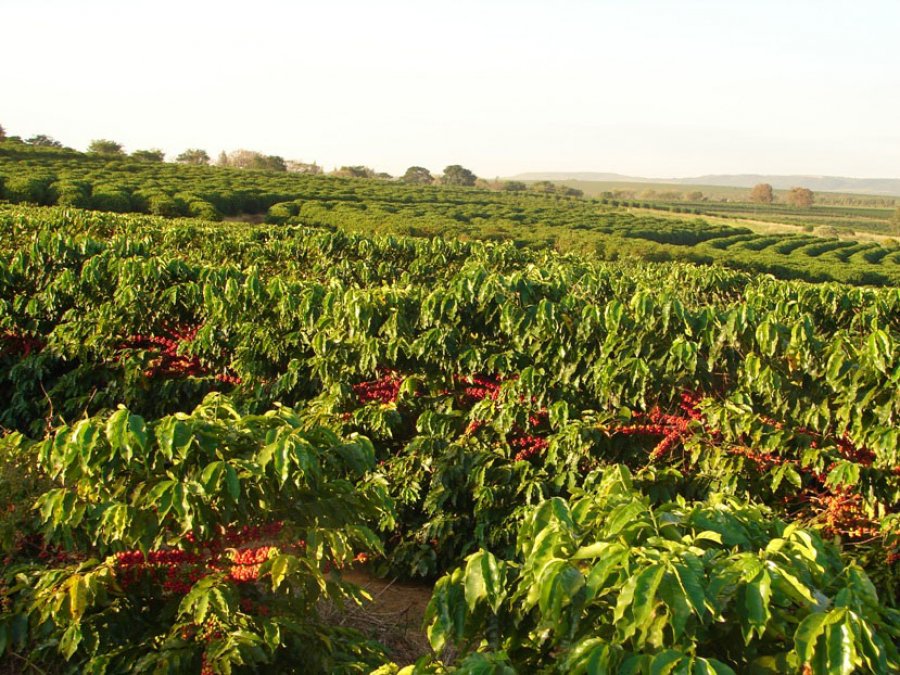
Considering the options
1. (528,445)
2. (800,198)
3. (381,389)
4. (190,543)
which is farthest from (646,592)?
(800,198)

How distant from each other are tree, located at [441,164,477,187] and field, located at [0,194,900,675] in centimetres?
8580

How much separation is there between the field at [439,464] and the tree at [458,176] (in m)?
85.8

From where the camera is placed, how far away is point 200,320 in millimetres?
7156

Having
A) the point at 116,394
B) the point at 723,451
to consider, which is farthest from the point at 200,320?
the point at 723,451

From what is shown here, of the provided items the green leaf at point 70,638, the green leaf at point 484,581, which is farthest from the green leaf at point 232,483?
the green leaf at point 484,581

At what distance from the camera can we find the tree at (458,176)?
3718 inches

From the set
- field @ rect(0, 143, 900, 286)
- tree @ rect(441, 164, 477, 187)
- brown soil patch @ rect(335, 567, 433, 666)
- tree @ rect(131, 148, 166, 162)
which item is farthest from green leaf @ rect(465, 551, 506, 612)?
tree @ rect(441, 164, 477, 187)

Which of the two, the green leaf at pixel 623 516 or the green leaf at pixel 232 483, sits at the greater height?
the green leaf at pixel 623 516

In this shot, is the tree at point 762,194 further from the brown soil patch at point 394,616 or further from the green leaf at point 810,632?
the green leaf at point 810,632

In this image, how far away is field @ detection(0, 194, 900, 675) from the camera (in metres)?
1.99

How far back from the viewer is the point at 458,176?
94.4 meters

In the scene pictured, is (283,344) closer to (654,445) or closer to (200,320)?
(200,320)

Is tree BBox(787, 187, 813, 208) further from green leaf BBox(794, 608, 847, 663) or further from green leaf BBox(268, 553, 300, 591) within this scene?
green leaf BBox(794, 608, 847, 663)

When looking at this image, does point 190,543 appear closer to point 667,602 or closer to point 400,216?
point 667,602
